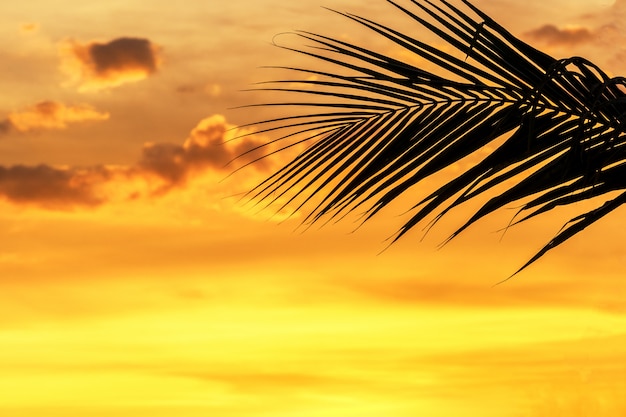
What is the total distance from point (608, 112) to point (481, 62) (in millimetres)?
436

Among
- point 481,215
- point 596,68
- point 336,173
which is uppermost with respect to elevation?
point 596,68

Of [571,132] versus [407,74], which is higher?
[407,74]

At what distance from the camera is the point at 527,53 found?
118 inches

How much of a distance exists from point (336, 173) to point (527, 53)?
Answer: 706 mm

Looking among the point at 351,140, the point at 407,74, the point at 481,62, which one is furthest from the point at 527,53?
the point at 351,140

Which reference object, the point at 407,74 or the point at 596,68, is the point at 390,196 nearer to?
the point at 407,74

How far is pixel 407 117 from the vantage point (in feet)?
10.2

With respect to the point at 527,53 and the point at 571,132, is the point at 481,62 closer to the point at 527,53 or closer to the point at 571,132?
the point at 527,53

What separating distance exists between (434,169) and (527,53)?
47cm

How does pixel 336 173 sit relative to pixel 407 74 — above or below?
below

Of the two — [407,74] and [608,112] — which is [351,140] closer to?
[407,74]

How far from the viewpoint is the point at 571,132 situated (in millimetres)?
3016

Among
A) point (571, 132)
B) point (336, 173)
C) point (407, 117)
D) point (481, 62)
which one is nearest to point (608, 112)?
point (571, 132)

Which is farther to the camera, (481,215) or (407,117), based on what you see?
(407,117)
